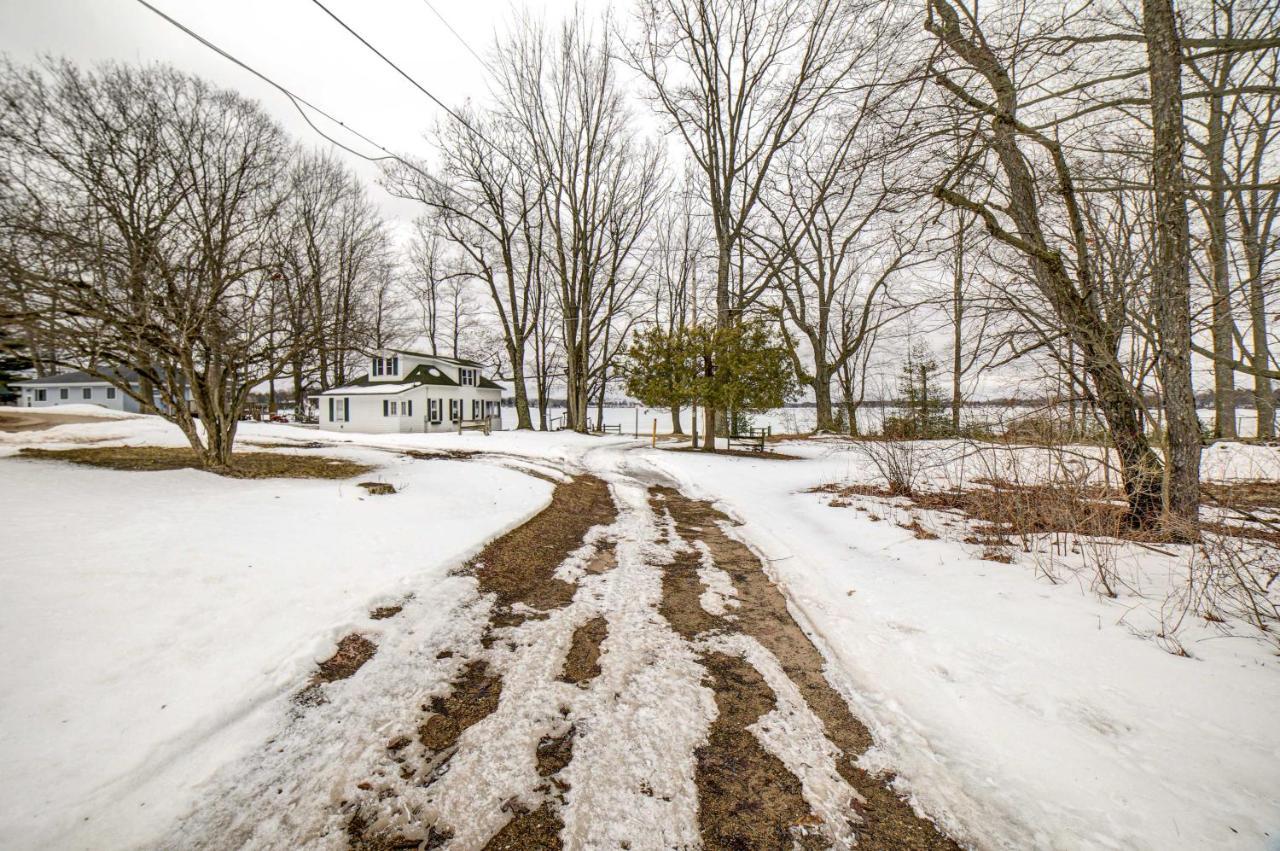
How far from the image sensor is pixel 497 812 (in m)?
1.77

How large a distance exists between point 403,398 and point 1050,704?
90.7ft

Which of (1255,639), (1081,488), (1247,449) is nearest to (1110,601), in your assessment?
(1255,639)

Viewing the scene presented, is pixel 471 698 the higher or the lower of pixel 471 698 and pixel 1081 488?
the lower

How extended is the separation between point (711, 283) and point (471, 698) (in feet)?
92.8

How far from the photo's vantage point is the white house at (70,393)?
35562mm

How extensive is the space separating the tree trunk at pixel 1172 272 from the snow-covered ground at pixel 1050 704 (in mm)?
921

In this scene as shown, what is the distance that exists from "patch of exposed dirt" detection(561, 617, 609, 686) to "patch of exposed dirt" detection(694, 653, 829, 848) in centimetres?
77

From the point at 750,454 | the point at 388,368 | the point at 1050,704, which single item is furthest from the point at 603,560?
the point at 388,368

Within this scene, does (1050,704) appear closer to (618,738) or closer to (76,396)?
(618,738)

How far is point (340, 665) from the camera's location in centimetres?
275

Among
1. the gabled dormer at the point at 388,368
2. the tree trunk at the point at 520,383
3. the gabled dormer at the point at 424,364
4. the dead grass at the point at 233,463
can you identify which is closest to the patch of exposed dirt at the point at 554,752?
the dead grass at the point at 233,463

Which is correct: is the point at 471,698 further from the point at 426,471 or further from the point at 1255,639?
the point at 426,471

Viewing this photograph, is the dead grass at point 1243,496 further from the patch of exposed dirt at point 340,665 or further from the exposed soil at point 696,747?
the patch of exposed dirt at point 340,665

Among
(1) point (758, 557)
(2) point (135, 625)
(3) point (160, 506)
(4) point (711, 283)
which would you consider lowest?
(1) point (758, 557)
